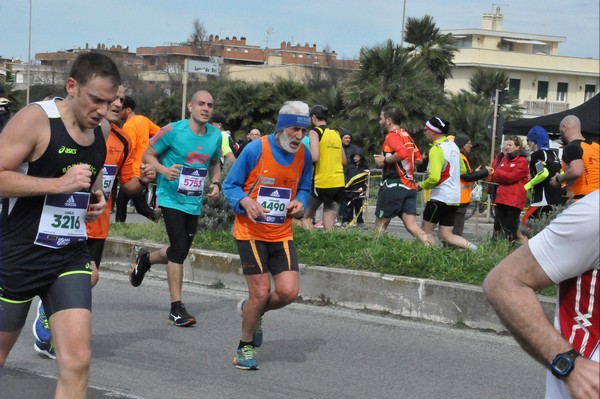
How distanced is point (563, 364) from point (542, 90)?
6666cm

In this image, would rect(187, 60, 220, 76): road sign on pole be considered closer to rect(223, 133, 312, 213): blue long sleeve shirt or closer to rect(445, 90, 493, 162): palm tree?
rect(223, 133, 312, 213): blue long sleeve shirt

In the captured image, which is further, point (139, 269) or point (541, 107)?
point (541, 107)

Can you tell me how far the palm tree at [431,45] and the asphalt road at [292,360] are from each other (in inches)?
1386

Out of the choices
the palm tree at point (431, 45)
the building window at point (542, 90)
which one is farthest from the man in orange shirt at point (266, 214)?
the building window at point (542, 90)

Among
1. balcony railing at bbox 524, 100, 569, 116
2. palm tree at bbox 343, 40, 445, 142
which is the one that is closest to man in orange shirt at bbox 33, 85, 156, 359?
palm tree at bbox 343, 40, 445, 142

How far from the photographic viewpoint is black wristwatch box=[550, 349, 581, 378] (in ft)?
8.05

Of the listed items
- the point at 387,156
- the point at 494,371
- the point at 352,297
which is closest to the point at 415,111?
the point at 387,156

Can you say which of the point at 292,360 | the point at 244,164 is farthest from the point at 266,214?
the point at 292,360

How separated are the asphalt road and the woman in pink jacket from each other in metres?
5.16

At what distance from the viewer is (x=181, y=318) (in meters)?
8.51

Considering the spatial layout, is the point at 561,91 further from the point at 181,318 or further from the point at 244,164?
the point at 244,164

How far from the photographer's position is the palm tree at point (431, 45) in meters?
44.3

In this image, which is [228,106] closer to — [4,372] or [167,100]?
[167,100]

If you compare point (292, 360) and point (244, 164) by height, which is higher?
point (244, 164)
